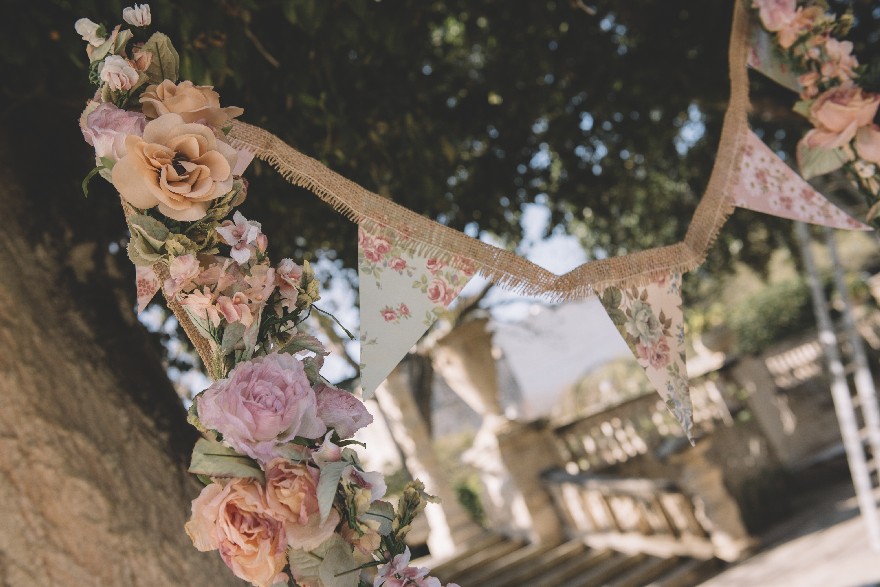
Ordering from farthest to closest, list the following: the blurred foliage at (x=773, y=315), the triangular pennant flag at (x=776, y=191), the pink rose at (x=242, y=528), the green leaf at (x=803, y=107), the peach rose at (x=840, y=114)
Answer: the blurred foliage at (x=773, y=315) < the green leaf at (x=803, y=107) < the peach rose at (x=840, y=114) < the triangular pennant flag at (x=776, y=191) < the pink rose at (x=242, y=528)

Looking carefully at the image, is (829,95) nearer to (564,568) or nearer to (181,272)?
(181,272)

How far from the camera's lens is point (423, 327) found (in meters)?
1.44

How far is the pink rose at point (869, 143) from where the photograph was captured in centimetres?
228

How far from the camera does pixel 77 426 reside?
183 centimetres

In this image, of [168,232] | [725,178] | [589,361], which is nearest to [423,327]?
[168,232]

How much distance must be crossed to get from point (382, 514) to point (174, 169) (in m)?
0.68

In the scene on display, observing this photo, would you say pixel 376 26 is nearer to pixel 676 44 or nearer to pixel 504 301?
pixel 676 44

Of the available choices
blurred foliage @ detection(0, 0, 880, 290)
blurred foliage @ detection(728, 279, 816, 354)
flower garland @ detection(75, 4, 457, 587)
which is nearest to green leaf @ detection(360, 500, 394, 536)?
flower garland @ detection(75, 4, 457, 587)

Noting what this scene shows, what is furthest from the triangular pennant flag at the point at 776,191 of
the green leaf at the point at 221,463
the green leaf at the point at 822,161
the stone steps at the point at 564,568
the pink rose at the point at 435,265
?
the stone steps at the point at 564,568

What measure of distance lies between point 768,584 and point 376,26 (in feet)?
18.4

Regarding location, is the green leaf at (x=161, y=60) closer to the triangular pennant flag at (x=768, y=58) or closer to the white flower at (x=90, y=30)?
the white flower at (x=90, y=30)

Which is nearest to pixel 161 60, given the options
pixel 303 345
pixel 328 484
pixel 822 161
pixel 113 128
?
pixel 113 128

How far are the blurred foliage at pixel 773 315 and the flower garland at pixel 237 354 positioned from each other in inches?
508

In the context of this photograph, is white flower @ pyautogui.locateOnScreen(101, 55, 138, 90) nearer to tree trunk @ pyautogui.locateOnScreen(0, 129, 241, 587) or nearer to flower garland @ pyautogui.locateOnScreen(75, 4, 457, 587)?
flower garland @ pyautogui.locateOnScreen(75, 4, 457, 587)
